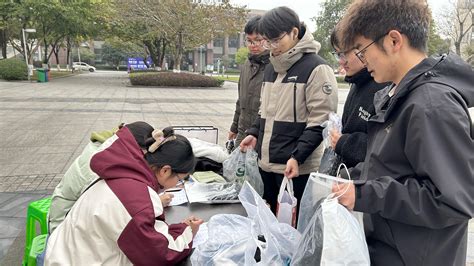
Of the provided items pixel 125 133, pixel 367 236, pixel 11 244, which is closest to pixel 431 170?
pixel 367 236

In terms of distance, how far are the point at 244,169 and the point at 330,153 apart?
642mm

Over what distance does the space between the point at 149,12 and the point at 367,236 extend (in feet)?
61.0

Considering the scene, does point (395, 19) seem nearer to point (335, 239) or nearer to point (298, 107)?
point (335, 239)

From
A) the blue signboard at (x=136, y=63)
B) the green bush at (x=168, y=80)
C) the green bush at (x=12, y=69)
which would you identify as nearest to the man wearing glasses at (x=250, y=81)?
the green bush at (x=168, y=80)

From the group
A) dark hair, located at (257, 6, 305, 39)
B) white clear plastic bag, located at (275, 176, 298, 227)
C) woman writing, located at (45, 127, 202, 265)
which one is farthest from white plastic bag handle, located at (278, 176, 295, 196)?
dark hair, located at (257, 6, 305, 39)

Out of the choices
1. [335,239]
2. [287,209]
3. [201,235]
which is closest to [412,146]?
[335,239]

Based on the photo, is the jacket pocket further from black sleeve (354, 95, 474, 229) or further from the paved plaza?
the paved plaza

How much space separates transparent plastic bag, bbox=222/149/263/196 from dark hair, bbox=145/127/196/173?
0.58 m

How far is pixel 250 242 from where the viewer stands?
4.13ft

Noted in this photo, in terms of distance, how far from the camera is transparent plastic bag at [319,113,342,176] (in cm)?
184

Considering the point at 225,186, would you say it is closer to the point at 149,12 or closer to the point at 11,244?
the point at 11,244

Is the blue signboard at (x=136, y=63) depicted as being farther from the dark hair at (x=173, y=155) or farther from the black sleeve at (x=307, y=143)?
the dark hair at (x=173, y=155)

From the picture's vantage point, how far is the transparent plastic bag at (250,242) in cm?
123

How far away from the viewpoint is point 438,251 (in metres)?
1.01
